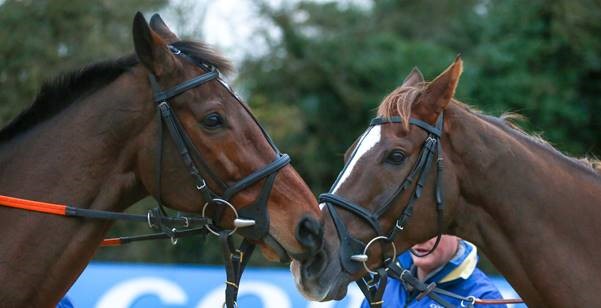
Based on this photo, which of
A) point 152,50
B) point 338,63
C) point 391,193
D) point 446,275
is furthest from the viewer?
point 338,63

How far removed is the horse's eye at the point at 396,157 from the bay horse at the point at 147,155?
0.63 m

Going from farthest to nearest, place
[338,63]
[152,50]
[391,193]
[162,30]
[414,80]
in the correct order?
1. [338,63]
2. [414,80]
3. [391,193]
4. [162,30]
5. [152,50]

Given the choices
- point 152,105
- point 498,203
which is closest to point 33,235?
point 152,105

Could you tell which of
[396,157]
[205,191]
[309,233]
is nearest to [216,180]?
[205,191]

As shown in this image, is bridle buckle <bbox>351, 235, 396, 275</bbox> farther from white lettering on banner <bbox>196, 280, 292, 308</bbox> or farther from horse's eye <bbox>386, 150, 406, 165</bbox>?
white lettering on banner <bbox>196, 280, 292, 308</bbox>

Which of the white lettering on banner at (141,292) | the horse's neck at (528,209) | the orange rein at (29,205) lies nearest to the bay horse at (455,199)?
the horse's neck at (528,209)

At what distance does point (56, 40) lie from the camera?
546 inches

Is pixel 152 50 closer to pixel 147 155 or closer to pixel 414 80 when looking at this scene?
pixel 147 155

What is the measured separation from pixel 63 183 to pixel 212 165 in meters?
0.65

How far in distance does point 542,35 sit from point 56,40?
9557 millimetres

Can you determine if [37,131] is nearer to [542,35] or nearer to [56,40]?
[56,40]

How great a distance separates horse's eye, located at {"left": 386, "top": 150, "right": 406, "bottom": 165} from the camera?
13.3 ft

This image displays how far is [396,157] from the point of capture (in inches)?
160

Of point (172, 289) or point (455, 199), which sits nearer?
point (455, 199)
